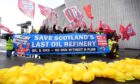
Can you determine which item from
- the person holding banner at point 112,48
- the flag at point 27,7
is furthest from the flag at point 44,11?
the person holding banner at point 112,48

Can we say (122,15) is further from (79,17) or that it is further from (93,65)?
(93,65)

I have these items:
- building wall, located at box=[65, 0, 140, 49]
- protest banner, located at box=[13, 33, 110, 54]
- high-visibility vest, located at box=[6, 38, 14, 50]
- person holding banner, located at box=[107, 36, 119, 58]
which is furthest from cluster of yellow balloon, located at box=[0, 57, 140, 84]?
building wall, located at box=[65, 0, 140, 49]

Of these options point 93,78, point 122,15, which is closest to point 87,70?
point 93,78

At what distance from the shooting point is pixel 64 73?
2.68 m

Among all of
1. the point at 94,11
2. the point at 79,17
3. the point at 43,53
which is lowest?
the point at 43,53

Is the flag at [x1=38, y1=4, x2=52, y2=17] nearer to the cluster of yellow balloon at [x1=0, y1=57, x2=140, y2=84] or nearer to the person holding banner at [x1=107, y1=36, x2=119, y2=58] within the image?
the person holding banner at [x1=107, y1=36, x2=119, y2=58]

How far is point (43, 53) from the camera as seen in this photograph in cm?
1290

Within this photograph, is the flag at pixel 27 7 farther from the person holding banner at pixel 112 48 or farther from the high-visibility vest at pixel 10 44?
the person holding banner at pixel 112 48

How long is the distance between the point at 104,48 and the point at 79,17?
5056 mm

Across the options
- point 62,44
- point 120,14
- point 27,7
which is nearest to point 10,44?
point 62,44

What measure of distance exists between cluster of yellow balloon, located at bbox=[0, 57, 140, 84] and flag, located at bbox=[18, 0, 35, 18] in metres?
12.7

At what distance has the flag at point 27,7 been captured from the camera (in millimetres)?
15217

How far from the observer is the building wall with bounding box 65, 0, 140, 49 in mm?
26531

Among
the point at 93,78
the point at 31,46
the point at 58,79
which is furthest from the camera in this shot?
the point at 31,46
